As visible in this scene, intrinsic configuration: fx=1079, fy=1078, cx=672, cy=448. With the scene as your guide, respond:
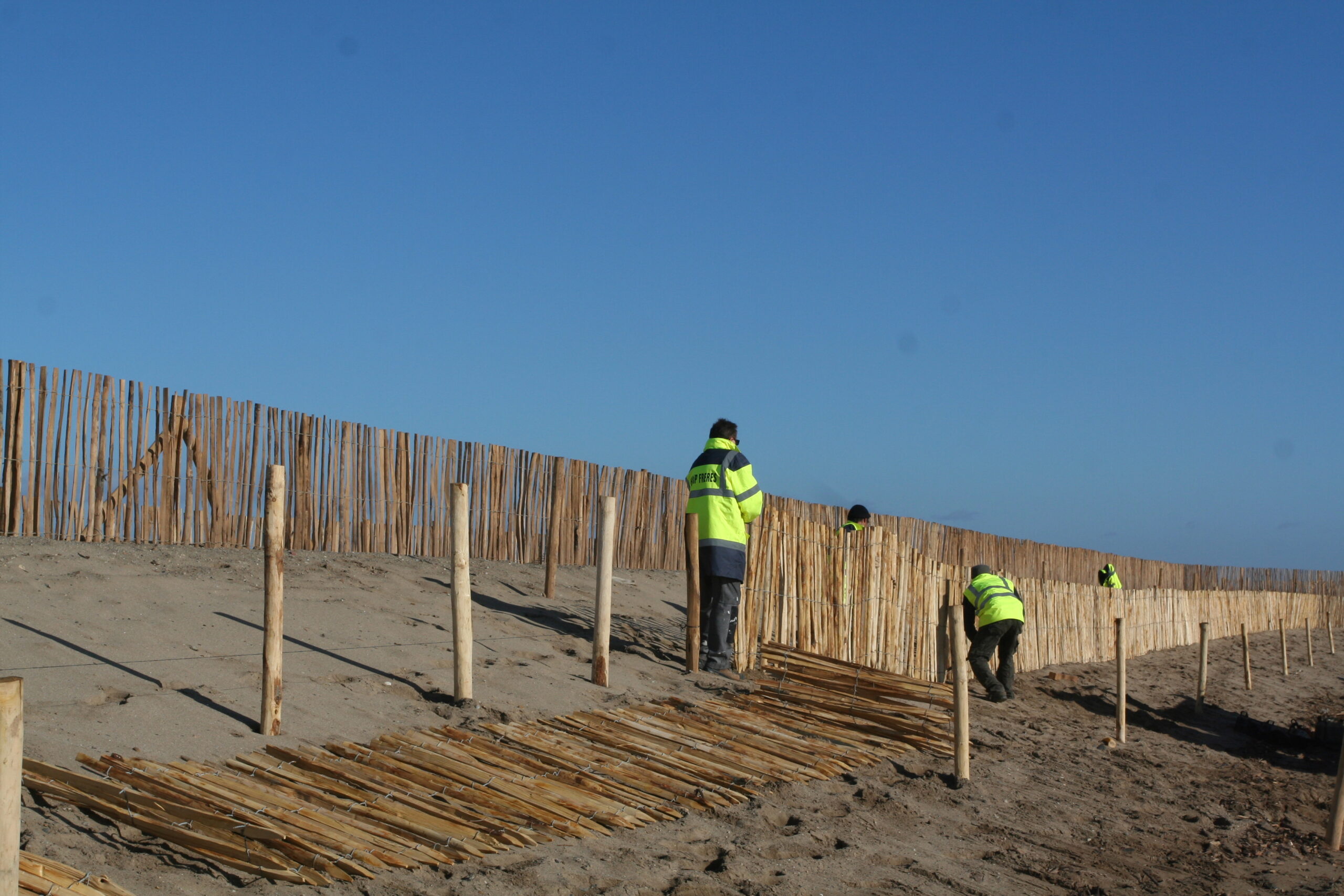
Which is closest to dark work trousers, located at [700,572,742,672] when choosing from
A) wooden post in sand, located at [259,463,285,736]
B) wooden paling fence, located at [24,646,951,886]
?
wooden paling fence, located at [24,646,951,886]

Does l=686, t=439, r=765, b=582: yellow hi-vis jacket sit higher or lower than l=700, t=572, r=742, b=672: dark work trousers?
higher

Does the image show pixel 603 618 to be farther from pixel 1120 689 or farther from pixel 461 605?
pixel 1120 689

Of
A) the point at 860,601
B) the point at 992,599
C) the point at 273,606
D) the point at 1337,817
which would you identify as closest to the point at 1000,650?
the point at 992,599

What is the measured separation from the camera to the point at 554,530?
9.34 meters

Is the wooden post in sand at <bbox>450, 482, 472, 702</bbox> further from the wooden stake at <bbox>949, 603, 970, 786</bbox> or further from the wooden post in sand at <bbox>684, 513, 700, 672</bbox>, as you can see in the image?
the wooden stake at <bbox>949, 603, 970, 786</bbox>

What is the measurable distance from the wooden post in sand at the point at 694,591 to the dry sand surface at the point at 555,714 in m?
0.22

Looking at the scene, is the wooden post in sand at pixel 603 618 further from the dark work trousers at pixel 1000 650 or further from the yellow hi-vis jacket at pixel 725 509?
the dark work trousers at pixel 1000 650

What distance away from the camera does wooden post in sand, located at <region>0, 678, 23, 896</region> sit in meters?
2.30

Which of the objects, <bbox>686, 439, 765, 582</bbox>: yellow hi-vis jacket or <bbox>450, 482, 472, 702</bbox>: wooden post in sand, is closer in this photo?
<bbox>450, 482, 472, 702</bbox>: wooden post in sand

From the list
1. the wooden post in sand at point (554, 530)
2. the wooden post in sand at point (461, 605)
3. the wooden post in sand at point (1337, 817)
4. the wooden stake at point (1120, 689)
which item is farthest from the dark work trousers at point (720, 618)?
the wooden post in sand at point (1337, 817)

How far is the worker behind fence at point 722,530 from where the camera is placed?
7273 mm

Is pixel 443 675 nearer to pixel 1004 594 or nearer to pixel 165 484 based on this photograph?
pixel 165 484

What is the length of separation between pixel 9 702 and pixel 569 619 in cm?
600

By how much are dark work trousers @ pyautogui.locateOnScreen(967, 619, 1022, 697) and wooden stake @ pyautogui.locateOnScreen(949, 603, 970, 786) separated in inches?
126
